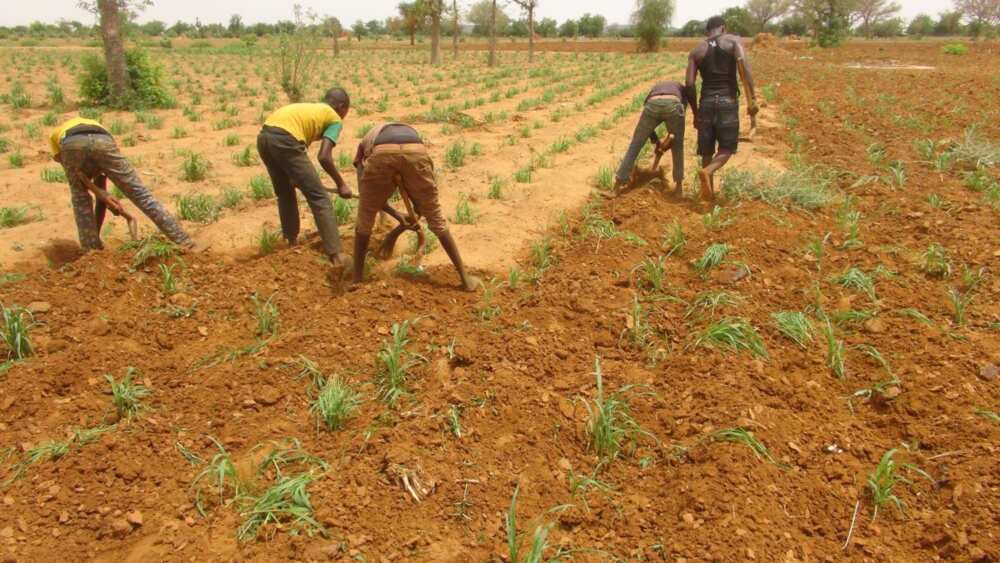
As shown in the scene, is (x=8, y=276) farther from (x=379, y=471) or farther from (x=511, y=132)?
(x=511, y=132)

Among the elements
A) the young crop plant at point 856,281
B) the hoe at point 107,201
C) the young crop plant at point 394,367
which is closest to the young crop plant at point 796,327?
the young crop plant at point 856,281

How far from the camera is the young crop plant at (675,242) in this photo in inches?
196

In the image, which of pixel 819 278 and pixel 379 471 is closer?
pixel 379 471

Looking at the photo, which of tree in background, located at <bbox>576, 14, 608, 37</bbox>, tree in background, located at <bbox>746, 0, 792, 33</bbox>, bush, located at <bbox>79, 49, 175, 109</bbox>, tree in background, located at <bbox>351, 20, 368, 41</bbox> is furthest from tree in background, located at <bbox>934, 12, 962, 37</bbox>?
bush, located at <bbox>79, 49, 175, 109</bbox>

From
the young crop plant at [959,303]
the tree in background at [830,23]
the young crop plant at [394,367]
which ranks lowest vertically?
the young crop plant at [394,367]

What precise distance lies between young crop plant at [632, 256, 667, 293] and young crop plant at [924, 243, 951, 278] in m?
1.90

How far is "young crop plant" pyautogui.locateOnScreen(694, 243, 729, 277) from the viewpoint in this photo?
4.62 m

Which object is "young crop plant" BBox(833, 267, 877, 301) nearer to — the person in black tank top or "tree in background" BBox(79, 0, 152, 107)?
the person in black tank top

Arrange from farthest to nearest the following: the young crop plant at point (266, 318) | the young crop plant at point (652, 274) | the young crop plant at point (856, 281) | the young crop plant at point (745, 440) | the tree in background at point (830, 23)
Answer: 1. the tree in background at point (830, 23)
2. the young crop plant at point (652, 274)
3. the young crop plant at point (856, 281)
4. the young crop plant at point (266, 318)
5. the young crop plant at point (745, 440)

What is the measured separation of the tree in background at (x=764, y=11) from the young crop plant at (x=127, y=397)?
265ft

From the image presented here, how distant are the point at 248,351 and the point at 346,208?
93.5 inches

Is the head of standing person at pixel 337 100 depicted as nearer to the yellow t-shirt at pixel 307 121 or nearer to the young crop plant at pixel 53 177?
the yellow t-shirt at pixel 307 121

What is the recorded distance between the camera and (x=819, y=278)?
4559 millimetres

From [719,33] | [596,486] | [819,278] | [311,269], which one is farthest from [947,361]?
[311,269]
